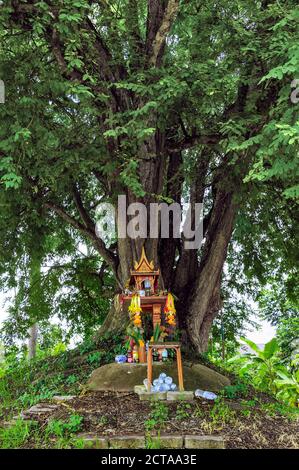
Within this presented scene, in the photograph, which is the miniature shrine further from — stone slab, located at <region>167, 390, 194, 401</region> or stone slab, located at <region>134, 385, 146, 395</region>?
stone slab, located at <region>167, 390, 194, 401</region>

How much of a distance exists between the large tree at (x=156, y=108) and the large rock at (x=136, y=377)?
4.88 feet

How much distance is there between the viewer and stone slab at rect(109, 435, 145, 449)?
4645mm

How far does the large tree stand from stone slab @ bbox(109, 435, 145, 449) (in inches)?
110

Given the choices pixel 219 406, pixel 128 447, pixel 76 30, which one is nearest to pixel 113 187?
pixel 76 30

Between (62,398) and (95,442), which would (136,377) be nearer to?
(62,398)

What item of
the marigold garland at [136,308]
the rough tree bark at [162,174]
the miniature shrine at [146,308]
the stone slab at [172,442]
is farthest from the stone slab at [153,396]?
the rough tree bark at [162,174]

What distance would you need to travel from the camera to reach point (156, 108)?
6.05 metres

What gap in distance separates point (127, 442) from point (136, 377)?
172 cm

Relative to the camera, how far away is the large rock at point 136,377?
248 inches

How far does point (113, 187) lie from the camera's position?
7.46m

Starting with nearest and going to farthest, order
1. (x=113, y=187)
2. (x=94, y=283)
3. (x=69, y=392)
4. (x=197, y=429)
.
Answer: (x=197, y=429), (x=69, y=392), (x=113, y=187), (x=94, y=283)

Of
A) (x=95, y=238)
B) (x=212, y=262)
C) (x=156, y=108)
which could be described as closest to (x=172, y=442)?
(x=156, y=108)
